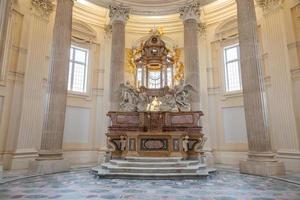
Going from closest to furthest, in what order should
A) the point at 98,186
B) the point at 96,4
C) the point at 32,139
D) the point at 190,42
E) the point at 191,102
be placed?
the point at 98,186, the point at 32,139, the point at 191,102, the point at 190,42, the point at 96,4

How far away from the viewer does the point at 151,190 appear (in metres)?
5.10

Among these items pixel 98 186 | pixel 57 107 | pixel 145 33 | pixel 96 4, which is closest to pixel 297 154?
pixel 98 186

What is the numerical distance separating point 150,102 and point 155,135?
2.70 metres

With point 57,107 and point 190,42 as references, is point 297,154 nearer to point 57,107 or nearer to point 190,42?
point 190,42

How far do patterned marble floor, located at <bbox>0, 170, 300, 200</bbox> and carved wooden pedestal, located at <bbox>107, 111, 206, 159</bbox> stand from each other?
198 centimetres

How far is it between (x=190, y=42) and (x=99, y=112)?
6052 mm

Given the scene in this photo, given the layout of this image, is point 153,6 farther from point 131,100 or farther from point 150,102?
point 131,100

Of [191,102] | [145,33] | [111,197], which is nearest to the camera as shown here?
[111,197]

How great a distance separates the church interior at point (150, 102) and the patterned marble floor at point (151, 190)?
3cm

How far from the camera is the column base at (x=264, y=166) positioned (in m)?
7.14

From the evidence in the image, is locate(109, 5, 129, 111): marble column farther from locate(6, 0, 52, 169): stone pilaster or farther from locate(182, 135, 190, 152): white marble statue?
locate(182, 135, 190, 152): white marble statue

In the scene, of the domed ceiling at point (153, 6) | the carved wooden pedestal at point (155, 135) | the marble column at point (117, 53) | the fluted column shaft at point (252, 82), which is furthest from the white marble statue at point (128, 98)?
the domed ceiling at point (153, 6)

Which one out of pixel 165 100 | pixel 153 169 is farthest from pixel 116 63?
pixel 153 169

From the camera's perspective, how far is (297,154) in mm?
8320
